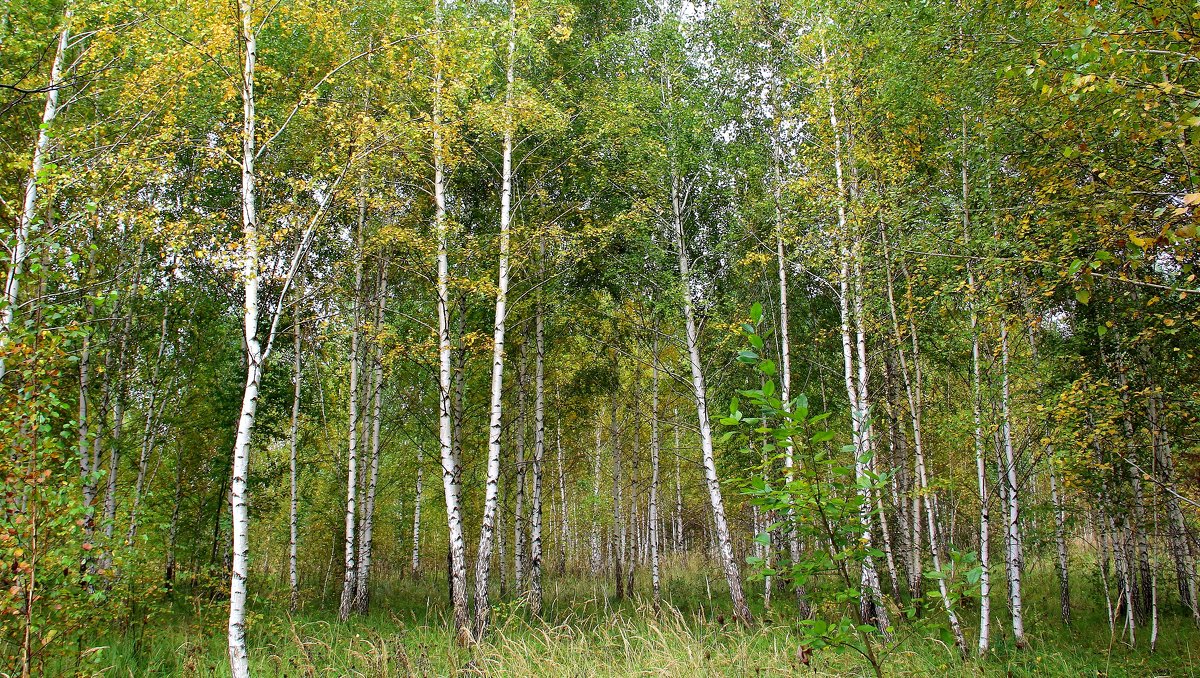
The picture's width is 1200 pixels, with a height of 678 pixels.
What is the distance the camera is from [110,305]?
35.4 feet

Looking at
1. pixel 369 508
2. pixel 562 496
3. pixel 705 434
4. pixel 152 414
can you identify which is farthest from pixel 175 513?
pixel 705 434

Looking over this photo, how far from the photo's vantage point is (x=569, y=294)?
12.9 m

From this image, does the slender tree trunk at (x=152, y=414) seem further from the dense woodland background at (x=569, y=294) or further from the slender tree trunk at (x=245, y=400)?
the slender tree trunk at (x=245, y=400)

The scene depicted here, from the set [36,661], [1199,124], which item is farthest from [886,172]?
[36,661]

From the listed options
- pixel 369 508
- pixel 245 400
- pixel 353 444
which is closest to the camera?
pixel 245 400

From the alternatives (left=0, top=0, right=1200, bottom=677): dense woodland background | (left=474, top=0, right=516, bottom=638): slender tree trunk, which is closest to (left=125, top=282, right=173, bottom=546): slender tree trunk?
(left=0, top=0, right=1200, bottom=677): dense woodland background

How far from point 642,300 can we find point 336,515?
36.8ft

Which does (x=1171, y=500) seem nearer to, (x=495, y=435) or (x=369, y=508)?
(x=495, y=435)

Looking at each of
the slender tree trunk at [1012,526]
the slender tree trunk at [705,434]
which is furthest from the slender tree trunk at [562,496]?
the slender tree trunk at [1012,526]

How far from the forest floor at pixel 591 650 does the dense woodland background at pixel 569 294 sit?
0.11 metres

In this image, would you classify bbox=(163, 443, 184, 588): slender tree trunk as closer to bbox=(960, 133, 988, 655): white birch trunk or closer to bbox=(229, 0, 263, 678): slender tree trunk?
bbox=(229, 0, 263, 678): slender tree trunk

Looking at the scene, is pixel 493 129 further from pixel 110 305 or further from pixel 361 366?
pixel 110 305

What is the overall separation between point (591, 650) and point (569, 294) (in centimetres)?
790

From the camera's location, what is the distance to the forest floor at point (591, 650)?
540 cm
